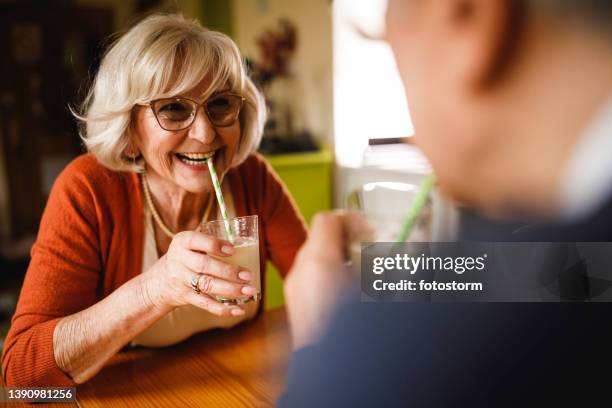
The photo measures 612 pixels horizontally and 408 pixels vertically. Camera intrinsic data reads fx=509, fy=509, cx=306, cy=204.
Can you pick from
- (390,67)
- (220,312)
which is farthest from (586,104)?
(220,312)

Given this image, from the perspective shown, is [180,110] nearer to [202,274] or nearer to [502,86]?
[202,274]

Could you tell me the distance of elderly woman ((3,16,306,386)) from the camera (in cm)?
80

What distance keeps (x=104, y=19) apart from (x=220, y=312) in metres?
3.78

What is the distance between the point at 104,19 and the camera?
3.89m

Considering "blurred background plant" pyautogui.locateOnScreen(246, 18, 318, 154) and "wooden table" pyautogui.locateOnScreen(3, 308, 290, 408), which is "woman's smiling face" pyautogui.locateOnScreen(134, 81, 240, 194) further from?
"blurred background plant" pyautogui.locateOnScreen(246, 18, 318, 154)

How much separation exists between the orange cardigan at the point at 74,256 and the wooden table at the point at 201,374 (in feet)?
0.26

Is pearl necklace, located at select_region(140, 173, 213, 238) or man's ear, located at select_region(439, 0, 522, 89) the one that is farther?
pearl necklace, located at select_region(140, 173, 213, 238)

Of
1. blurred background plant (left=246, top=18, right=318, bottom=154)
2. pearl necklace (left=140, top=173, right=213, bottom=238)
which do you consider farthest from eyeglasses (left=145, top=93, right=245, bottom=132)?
blurred background plant (left=246, top=18, right=318, bottom=154)

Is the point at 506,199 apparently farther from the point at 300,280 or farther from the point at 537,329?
the point at 300,280

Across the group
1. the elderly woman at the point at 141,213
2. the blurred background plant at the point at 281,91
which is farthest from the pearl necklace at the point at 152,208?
the blurred background plant at the point at 281,91

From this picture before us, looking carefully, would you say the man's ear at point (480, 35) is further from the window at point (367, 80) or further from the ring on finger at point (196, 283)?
the ring on finger at point (196, 283)

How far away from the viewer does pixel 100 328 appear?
0.81 m

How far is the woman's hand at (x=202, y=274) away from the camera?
0.74 metres

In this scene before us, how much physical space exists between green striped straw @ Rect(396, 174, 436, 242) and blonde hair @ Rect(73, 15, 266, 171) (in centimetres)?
40
